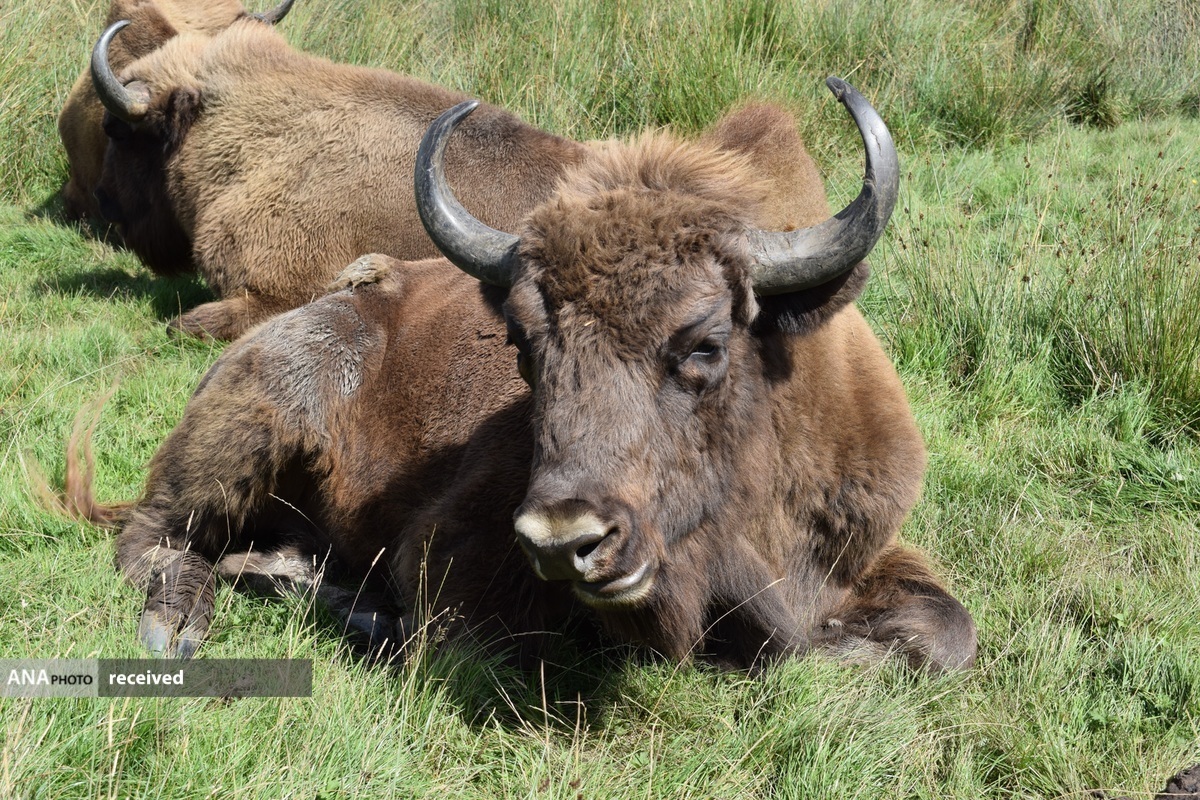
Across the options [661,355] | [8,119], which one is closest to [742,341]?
[661,355]

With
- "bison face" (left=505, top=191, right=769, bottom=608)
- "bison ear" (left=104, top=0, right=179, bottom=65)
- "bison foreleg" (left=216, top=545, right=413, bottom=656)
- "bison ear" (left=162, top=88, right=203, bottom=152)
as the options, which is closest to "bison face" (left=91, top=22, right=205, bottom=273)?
"bison ear" (left=162, top=88, right=203, bottom=152)

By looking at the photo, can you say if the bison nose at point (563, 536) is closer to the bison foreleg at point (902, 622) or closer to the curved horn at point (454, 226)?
the curved horn at point (454, 226)

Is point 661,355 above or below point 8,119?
above

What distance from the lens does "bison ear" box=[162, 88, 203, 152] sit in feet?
27.1

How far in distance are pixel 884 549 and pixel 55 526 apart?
11.6 ft

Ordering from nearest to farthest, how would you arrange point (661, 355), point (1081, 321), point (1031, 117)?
point (661, 355) < point (1081, 321) < point (1031, 117)

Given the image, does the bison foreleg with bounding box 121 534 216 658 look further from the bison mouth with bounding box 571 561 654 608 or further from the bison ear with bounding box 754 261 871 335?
the bison ear with bounding box 754 261 871 335

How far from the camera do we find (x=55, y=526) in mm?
4875

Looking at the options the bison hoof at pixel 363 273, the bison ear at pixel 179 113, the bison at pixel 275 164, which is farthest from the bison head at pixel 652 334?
the bison ear at pixel 179 113

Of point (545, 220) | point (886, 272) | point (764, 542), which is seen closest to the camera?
point (545, 220)

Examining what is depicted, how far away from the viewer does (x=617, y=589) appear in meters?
3.31

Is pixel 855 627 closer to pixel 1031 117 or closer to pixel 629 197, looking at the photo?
pixel 629 197

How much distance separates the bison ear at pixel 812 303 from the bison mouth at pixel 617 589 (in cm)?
102

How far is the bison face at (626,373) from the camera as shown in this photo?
3260 mm
